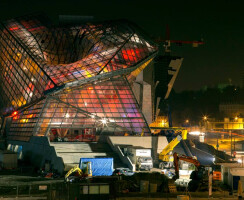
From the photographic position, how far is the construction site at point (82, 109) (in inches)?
2212

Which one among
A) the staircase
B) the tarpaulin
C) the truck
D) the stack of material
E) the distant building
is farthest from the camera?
the distant building

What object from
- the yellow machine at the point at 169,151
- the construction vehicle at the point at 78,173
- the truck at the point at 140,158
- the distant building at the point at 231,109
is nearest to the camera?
the construction vehicle at the point at 78,173

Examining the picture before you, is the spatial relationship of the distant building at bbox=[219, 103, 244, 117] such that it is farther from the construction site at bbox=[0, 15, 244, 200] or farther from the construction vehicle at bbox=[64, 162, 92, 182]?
the construction vehicle at bbox=[64, 162, 92, 182]

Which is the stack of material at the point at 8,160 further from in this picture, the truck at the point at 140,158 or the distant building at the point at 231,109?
the distant building at the point at 231,109

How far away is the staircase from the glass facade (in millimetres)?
6624

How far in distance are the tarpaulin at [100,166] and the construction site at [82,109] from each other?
0.11 m

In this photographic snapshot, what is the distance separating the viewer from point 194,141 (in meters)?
76.2

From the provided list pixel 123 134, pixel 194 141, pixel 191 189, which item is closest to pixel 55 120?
pixel 123 134

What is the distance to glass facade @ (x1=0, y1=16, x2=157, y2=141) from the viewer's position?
225 ft

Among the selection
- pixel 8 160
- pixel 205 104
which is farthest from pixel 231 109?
pixel 8 160

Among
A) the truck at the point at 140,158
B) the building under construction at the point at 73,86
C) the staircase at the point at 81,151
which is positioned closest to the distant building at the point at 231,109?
the building under construction at the point at 73,86

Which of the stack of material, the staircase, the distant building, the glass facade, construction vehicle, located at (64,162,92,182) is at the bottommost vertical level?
construction vehicle, located at (64,162,92,182)

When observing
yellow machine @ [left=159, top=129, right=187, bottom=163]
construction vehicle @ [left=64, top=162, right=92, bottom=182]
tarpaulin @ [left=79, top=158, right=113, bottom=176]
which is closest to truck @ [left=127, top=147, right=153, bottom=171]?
yellow machine @ [left=159, top=129, right=187, bottom=163]

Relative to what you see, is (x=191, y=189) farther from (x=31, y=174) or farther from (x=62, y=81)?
(x=62, y=81)
